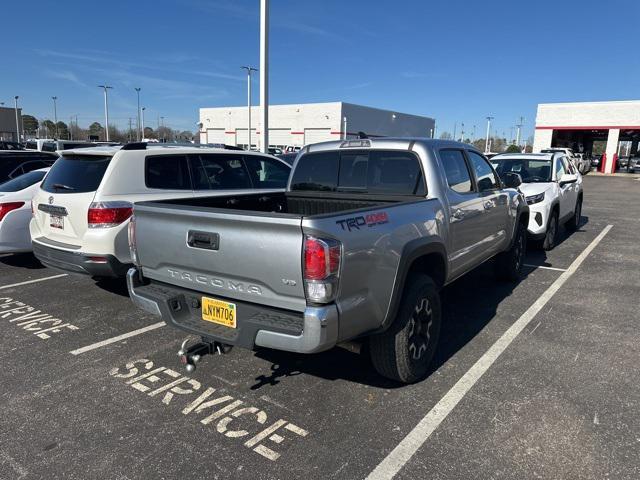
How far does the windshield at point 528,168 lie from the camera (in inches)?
353

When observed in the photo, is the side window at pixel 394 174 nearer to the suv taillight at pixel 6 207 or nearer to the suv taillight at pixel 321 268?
the suv taillight at pixel 321 268

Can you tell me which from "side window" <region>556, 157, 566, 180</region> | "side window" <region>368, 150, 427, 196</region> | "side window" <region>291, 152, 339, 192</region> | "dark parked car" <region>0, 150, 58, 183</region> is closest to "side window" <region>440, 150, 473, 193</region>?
"side window" <region>368, 150, 427, 196</region>

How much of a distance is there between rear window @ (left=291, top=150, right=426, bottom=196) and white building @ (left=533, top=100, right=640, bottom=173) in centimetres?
4317

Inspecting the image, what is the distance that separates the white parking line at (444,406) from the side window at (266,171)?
3891 millimetres

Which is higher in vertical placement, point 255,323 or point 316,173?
point 316,173

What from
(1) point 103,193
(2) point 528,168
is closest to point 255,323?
(1) point 103,193

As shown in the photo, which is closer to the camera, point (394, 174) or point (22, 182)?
point (394, 174)

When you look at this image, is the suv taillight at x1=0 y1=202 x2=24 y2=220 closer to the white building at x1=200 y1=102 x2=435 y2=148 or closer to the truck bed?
the truck bed

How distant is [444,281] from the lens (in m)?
4.17

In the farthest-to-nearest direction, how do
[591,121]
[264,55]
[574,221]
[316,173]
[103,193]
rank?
[591,121], [264,55], [574,221], [103,193], [316,173]

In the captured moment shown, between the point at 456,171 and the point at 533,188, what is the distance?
4225mm

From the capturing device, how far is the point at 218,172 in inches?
252

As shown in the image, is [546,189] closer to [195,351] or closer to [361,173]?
[361,173]

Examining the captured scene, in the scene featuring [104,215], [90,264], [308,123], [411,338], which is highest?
[308,123]
